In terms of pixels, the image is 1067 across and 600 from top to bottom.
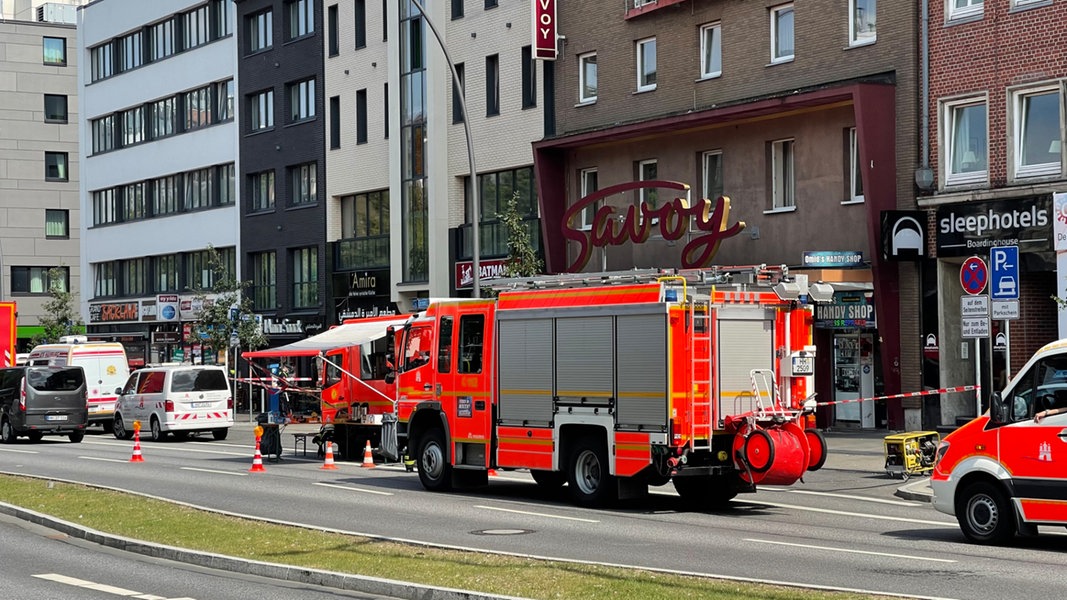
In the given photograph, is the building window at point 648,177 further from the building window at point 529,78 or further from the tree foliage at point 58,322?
the tree foliage at point 58,322

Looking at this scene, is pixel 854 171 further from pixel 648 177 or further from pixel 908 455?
pixel 908 455

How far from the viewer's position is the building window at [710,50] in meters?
35.5

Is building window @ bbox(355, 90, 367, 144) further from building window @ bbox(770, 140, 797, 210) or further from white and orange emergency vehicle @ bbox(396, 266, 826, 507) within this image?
white and orange emergency vehicle @ bbox(396, 266, 826, 507)

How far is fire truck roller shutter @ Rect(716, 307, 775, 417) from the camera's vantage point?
18.4 meters

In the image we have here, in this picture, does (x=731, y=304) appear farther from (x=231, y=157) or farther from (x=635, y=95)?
(x=231, y=157)

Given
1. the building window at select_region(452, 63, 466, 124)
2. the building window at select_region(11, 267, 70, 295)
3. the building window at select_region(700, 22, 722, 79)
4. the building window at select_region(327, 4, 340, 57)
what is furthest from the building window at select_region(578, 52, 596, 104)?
the building window at select_region(11, 267, 70, 295)

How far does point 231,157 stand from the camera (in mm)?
61062

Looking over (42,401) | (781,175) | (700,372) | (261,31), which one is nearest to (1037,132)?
(781,175)

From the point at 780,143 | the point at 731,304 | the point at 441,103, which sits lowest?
the point at 731,304

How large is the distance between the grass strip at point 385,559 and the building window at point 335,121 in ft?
→ 115

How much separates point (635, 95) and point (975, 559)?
82.4 ft

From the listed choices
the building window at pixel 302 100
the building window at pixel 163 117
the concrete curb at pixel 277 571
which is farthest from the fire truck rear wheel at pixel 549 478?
the building window at pixel 163 117

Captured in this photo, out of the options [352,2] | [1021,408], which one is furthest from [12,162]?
[1021,408]

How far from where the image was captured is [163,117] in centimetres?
6712
